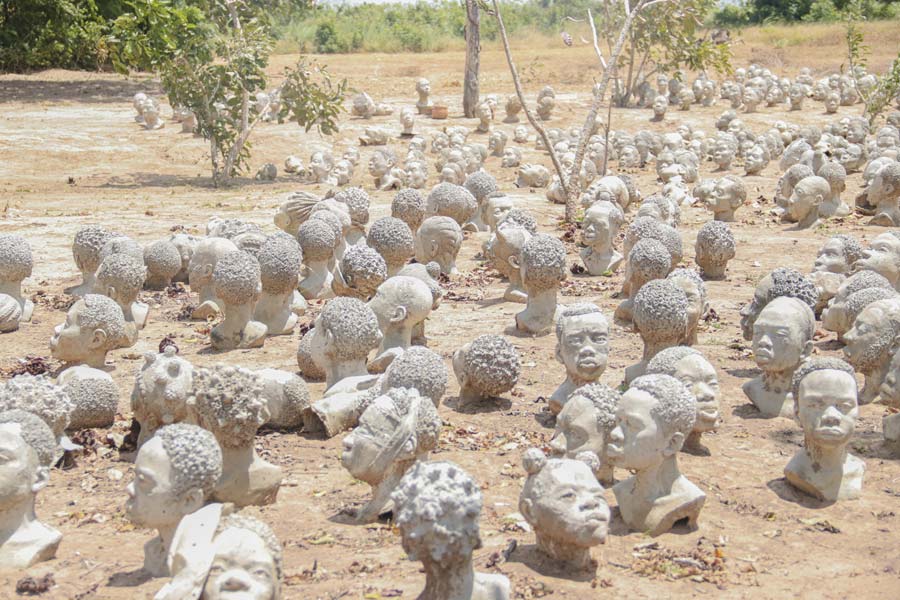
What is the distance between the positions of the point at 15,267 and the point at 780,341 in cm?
724

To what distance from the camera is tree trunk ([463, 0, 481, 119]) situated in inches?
939

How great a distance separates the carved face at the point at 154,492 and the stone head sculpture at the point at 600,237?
7.83 m

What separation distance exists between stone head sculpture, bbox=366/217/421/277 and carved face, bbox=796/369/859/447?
5.12m

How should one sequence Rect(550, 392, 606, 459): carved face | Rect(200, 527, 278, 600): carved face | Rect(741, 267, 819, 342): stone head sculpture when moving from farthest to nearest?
Rect(741, 267, 819, 342): stone head sculpture < Rect(550, 392, 606, 459): carved face < Rect(200, 527, 278, 600): carved face

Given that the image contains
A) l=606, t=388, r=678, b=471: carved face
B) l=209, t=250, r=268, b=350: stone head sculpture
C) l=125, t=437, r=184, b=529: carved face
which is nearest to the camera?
l=125, t=437, r=184, b=529: carved face

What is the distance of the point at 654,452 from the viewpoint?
5.99m

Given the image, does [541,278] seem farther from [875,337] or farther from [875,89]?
[875,89]

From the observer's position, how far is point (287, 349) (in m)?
10.1

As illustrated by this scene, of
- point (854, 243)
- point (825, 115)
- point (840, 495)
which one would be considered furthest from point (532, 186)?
point (840, 495)

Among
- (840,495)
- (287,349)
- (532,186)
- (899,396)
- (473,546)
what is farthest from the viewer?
(532,186)

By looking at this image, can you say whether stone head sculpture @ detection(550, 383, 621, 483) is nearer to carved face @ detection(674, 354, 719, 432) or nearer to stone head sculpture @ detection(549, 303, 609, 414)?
carved face @ detection(674, 354, 719, 432)

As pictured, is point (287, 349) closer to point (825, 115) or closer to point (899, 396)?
point (899, 396)

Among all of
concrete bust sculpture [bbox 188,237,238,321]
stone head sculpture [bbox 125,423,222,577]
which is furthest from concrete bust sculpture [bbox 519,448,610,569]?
concrete bust sculpture [bbox 188,237,238,321]

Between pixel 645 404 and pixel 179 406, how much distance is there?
9.67ft
